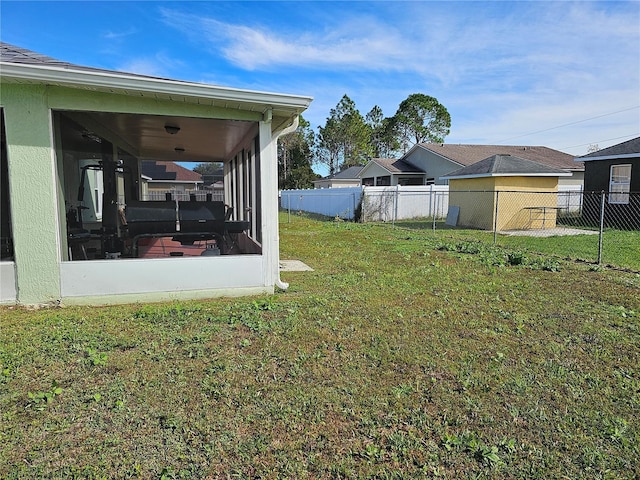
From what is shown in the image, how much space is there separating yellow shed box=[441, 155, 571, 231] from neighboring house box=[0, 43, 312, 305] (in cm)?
1121

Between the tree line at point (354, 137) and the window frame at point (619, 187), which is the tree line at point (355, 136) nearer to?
the tree line at point (354, 137)

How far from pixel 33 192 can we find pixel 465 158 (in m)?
24.3

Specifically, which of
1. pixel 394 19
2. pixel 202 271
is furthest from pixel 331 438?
pixel 394 19

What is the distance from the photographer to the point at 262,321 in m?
4.32

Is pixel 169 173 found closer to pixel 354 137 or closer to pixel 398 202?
pixel 398 202

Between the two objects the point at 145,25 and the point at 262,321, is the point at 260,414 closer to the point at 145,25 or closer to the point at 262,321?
the point at 262,321

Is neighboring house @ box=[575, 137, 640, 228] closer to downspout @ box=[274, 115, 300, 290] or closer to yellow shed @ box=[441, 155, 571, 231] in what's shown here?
yellow shed @ box=[441, 155, 571, 231]

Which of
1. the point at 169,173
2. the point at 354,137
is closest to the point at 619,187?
the point at 169,173

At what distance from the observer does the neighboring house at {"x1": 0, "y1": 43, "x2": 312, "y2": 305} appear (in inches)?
178

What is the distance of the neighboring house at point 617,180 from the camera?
15258 millimetres

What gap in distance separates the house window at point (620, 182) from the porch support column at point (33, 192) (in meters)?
18.5

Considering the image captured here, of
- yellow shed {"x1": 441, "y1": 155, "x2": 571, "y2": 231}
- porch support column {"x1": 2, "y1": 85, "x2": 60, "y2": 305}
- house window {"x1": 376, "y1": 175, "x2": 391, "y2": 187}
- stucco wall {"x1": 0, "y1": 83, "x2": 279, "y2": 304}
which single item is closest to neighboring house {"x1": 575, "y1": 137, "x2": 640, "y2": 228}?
yellow shed {"x1": 441, "y1": 155, "x2": 571, "y2": 231}

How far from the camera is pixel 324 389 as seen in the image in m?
2.94

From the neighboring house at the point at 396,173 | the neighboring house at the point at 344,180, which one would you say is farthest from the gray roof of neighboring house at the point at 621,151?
the neighboring house at the point at 344,180
